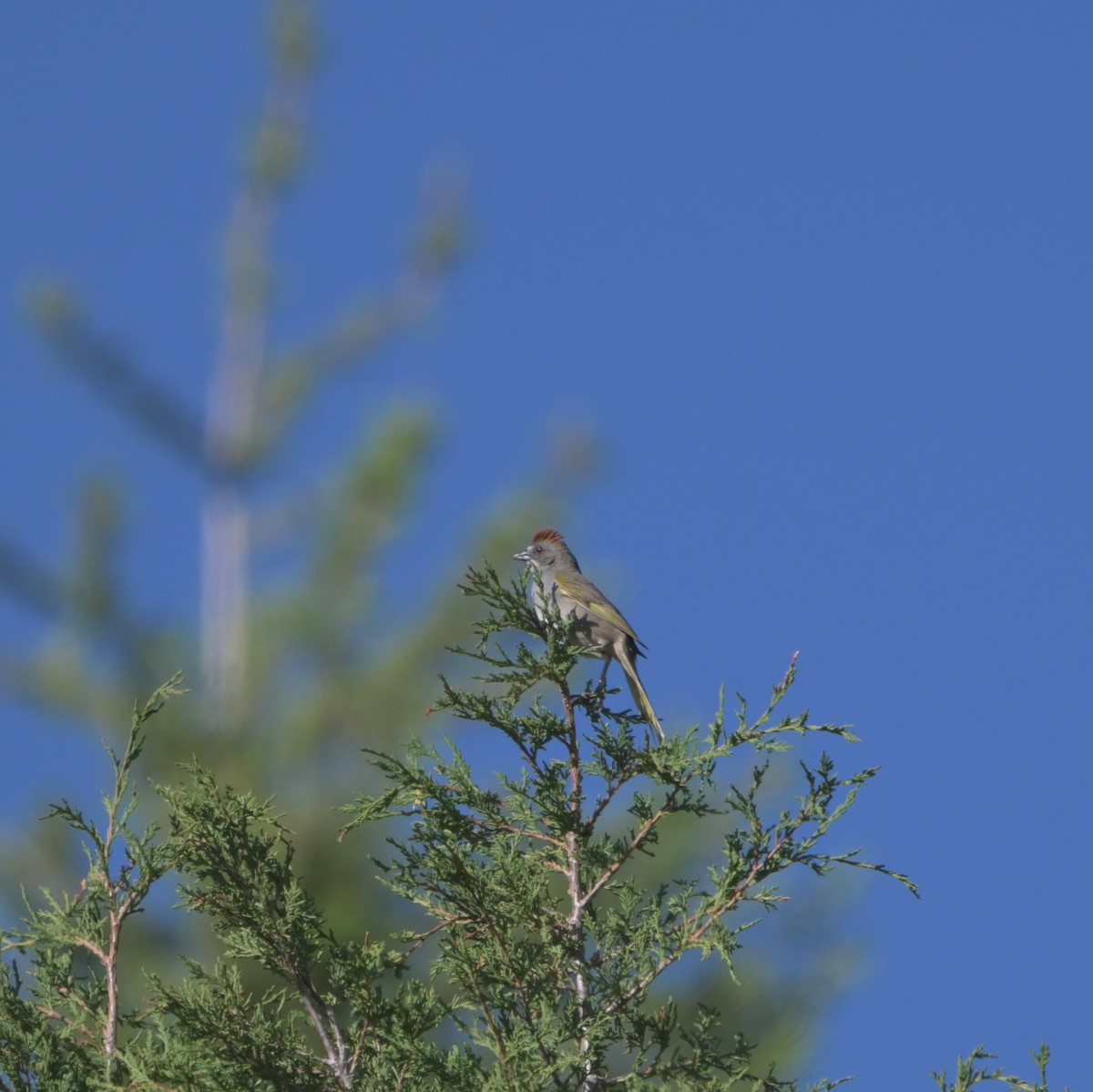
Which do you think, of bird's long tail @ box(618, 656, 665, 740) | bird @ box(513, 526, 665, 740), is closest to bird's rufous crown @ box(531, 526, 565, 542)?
bird @ box(513, 526, 665, 740)

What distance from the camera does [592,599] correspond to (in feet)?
19.7

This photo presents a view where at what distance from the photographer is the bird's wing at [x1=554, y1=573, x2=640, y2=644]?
587cm

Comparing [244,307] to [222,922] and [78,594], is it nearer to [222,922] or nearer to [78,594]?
[78,594]

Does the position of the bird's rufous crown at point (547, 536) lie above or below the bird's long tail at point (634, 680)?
above

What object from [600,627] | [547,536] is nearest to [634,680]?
[600,627]

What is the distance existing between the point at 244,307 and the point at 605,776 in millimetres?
12637

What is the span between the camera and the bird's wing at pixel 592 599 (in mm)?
5871

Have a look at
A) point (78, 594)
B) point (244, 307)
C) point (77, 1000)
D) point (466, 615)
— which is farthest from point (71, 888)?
point (77, 1000)

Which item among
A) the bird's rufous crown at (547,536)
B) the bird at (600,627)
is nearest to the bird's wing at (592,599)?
the bird at (600,627)

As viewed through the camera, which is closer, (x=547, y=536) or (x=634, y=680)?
(x=634, y=680)

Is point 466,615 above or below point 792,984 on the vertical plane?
above

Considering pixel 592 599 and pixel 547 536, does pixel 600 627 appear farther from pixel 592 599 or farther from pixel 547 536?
pixel 547 536

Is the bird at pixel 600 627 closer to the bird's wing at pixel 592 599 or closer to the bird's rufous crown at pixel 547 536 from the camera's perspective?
the bird's wing at pixel 592 599

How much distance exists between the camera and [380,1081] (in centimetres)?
400
